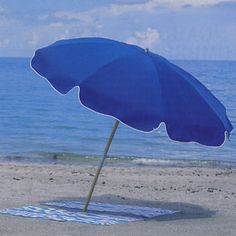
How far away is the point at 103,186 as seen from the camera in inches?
483

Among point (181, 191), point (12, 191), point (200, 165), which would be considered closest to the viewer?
point (12, 191)

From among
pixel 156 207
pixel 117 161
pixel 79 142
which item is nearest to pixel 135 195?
pixel 156 207

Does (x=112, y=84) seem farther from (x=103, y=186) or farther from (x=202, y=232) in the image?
(x=103, y=186)

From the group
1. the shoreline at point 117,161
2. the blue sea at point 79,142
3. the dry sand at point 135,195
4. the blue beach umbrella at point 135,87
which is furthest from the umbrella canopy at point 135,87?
the shoreline at point 117,161

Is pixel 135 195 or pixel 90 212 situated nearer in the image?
pixel 90 212

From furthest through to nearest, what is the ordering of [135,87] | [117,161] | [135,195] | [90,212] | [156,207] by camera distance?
[117,161]
[135,195]
[156,207]
[90,212]
[135,87]

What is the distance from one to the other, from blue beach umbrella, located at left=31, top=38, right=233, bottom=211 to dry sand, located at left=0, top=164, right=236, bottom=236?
1.02 m

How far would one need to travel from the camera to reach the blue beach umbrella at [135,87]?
8.20m

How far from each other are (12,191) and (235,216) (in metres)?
3.12

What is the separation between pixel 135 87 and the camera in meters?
8.40

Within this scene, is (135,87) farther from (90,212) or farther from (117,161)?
(117,161)

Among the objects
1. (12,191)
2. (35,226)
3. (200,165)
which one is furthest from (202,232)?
(200,165)

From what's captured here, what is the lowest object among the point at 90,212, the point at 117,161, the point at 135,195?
the point at 117,161

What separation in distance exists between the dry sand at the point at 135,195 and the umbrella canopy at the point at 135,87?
1019 mm
